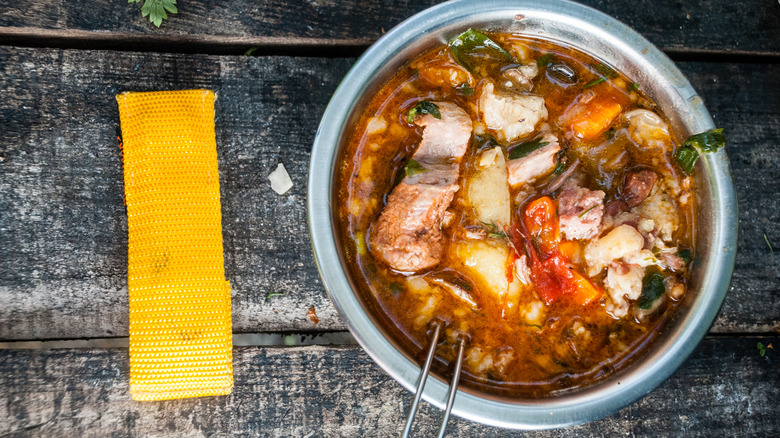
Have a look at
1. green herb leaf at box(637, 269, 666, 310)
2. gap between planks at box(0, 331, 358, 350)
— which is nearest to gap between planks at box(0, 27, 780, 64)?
gap between planks at box(0, 331, 358, 350)

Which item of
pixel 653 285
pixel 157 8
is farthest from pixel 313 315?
pixel 157 8

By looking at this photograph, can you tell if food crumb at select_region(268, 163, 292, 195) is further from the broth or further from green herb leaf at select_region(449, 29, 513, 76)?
green herb leaf at select_region(449, 29, 513, 76)

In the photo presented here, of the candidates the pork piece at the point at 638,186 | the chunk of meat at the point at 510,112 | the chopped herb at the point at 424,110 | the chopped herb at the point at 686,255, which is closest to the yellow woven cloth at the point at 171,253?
the chopped herb at the point at 424,110

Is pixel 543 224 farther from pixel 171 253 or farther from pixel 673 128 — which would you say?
pixel 171 253

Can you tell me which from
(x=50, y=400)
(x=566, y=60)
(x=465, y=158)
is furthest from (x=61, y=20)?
(x=566, y=60)

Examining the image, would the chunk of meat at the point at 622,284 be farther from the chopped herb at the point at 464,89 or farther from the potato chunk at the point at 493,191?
the chopped herb at the point at 464,89

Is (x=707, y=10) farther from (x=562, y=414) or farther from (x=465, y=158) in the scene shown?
(x=562, y=414)
